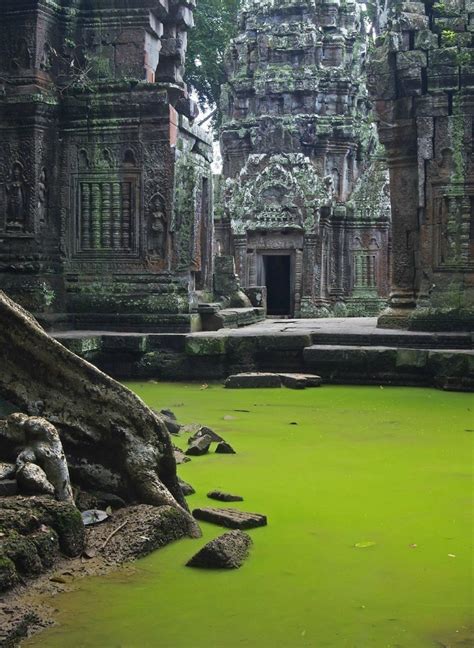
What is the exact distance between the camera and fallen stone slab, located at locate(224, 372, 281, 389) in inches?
372

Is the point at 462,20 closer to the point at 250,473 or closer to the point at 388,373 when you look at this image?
the point at 388,373

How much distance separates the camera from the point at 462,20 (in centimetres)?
1120

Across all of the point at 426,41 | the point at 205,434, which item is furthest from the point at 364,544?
the point at 426,41

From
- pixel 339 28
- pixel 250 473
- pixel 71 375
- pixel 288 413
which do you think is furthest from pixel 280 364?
pixel 339 28

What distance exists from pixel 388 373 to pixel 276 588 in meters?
6.81

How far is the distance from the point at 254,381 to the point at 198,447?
151 inches

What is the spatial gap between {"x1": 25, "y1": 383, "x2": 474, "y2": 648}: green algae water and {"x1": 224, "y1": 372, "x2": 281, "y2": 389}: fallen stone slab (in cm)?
286

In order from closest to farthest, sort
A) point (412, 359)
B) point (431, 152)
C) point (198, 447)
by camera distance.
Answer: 1. point (198, 447)
2. point (412, 359)
3. point (431, 152)

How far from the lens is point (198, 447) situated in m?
5.66

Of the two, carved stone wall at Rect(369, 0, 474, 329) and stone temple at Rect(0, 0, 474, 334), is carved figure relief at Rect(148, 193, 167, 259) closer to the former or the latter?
stone temple at Rect(0, 0, 474, 334)

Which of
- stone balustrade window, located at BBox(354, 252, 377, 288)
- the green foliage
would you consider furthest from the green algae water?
the green foliage

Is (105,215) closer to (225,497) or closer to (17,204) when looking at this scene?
(17,204)

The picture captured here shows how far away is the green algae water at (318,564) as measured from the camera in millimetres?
2854

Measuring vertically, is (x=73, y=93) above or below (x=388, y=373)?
above
